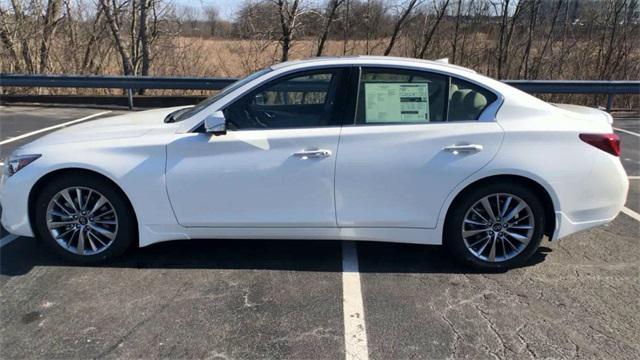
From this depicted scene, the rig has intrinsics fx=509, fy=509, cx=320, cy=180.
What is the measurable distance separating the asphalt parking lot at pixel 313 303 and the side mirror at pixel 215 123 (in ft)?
3.54

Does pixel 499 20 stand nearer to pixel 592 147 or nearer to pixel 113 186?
pixel 592 147

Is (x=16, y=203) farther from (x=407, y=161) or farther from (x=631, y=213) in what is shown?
(x=631, y=213)

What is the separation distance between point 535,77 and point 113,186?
12688 mm

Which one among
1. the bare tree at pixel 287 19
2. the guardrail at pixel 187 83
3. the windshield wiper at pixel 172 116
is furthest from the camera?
the bare tree at pixel 287 19

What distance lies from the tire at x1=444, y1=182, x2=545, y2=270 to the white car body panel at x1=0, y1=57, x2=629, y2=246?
0.11 metres

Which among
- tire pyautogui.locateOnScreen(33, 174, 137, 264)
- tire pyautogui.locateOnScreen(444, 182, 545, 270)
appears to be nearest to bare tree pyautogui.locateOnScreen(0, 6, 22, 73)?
tire pyautogui.locateOnScreen(33, 174, 137, 264)

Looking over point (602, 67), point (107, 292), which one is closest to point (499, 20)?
point (602, 67)

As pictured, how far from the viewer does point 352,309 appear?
133 inches

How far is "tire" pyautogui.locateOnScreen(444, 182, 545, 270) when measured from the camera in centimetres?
382

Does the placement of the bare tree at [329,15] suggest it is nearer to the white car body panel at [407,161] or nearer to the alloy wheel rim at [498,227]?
the white car body panel at [407,161]

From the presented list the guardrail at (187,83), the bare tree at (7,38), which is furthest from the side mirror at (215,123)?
the bare tree at (7,38)

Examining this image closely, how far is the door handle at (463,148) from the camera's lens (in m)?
3.71

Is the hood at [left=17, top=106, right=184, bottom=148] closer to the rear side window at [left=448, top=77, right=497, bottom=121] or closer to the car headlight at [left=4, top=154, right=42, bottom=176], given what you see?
the car headlight at [left=4, top=154, right=42, bottom=176]

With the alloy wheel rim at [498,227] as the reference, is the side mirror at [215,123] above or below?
above
